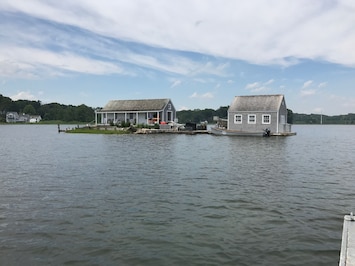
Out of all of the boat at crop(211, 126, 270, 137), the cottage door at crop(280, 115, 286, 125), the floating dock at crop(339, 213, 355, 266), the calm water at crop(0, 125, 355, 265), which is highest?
the cottage door at crop(280, 115, 286, 125)

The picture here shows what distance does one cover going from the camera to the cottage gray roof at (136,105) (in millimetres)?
60984

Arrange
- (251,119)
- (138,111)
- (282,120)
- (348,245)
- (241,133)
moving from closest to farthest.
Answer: (348,245) < (241,133) < (251,119) < (282,120) < (138,111)

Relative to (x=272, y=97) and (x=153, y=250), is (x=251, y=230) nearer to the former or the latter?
(x=153, y=250)

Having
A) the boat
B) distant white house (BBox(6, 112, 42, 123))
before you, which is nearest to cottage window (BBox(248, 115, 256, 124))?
the boat

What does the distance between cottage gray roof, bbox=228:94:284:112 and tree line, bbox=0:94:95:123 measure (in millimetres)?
122894

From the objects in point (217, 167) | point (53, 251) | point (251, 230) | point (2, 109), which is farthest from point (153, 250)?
point (2, 109)

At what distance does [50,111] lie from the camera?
19300cm

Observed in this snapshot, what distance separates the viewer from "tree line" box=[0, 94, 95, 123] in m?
166

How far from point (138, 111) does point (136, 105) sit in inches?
86.5

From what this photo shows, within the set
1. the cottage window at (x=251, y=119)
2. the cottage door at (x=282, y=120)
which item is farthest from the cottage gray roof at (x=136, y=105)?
the cottage door at (x=282, y=120)

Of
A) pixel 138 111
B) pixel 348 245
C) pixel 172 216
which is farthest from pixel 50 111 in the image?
pixel 348 245

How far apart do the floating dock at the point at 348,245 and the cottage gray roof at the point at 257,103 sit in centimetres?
4316

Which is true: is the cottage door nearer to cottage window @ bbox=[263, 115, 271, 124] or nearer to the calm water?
Answer: cottage window @ bbox=[263, 115, 271, 124]

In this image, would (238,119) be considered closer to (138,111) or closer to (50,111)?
(138,111)
